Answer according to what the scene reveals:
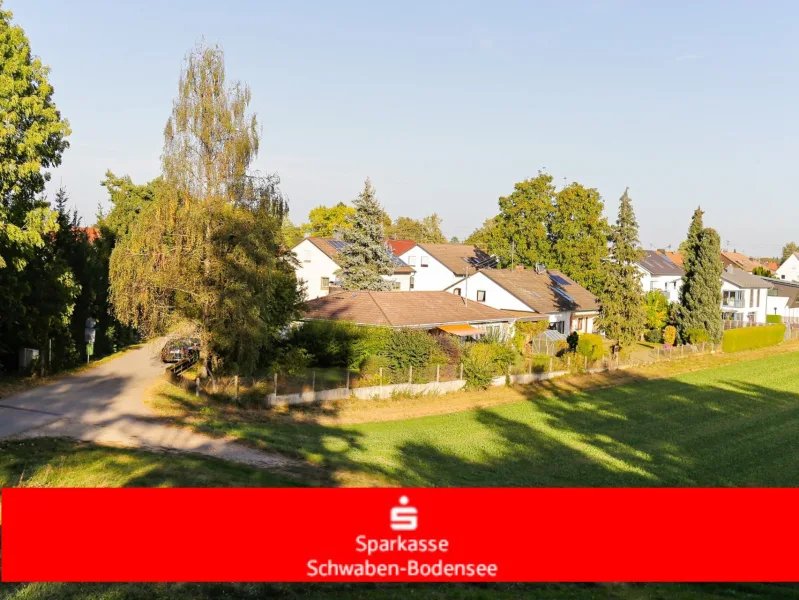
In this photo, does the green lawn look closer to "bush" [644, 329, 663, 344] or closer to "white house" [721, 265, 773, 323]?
"bush" [644, 329, 663, 344]

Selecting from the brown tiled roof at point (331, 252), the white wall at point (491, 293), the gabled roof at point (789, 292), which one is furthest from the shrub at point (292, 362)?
the gabled roof at point (789, 292)

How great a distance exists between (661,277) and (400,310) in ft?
160

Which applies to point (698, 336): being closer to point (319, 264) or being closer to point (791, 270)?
point (319, 264)

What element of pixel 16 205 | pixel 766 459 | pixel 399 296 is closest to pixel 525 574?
pixel 766 459

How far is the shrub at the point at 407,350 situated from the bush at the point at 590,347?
47.4 ft

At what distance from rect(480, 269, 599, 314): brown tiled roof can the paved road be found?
2948 centimetres

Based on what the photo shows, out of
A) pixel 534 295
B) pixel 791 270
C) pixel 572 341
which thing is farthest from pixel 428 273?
pixel 791 270

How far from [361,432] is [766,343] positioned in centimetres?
4772

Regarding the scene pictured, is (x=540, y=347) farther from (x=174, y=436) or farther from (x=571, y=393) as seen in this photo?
(x=174, y=436)

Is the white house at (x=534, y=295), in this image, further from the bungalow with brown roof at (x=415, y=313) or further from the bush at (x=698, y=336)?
the bush at (x=698, y=336)

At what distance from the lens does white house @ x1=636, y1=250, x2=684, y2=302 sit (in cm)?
7812

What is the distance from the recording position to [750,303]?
256ft

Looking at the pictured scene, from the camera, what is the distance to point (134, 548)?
941cm

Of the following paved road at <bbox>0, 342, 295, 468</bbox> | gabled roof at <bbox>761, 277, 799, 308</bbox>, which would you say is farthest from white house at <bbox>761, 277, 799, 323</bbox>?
paved road at <bbox>0, 342, 295, 468</bbox>
